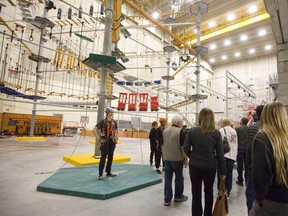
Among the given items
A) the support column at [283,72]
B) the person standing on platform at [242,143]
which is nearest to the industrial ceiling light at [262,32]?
the support column at [283,72]

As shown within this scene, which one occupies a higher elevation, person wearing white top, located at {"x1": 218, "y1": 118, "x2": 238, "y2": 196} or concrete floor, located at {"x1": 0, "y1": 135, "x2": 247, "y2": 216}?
person wearing white top, located at {"x1": 218, "y1": 118, "x2": 238, "y2": 196}

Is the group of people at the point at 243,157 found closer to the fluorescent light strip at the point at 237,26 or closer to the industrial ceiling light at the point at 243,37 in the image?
the fluorescent light strip at the point at 237,26

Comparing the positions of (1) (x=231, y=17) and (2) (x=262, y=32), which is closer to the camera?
(1) (x=231, y=17)

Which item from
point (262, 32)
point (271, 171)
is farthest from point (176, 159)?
point (262, 32)

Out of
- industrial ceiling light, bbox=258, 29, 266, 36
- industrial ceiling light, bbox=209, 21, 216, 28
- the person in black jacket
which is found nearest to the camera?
the person in black jacket

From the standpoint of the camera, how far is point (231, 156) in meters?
3.65

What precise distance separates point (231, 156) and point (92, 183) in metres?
2.87

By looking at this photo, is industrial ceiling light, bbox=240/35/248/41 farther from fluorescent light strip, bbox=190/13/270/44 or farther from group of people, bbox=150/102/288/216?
group of people, bbox=150/102/288/216

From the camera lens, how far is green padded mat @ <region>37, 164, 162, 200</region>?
3049mm

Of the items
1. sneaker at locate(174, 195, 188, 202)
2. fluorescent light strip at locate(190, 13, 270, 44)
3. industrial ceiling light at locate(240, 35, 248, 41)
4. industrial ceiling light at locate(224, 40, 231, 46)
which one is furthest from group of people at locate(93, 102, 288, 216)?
industrial ceiling light at locate(224, 40, 231, 46)

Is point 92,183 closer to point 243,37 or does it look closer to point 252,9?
point 252,9

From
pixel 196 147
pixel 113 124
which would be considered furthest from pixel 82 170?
pixel 196 147

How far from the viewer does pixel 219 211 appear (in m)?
2.12

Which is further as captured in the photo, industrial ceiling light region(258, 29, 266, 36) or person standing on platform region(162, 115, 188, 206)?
industrial ceiling light region(258, 29, 266, 36)
